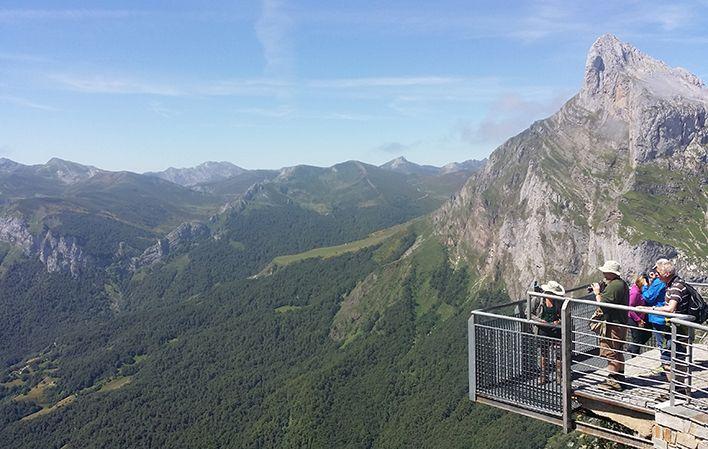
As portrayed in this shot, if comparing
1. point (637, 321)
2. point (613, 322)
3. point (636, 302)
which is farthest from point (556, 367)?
point (636, 302)

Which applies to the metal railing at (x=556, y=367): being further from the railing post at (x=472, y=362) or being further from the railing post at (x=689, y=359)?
the railing post at (x=689, y=359)

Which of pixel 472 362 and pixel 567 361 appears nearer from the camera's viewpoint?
pixel 567 361

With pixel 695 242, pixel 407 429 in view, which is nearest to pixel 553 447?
pixel 407 429

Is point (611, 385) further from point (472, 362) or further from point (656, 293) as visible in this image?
point (656, 293)

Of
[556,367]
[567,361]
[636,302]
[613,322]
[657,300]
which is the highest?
[657,300]

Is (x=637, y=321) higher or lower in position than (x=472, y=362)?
higher

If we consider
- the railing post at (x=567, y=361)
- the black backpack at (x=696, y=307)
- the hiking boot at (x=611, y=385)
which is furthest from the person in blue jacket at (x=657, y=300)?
the railing post at (x=567, y=361)

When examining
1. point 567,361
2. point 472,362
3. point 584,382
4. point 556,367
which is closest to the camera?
point 567,361
